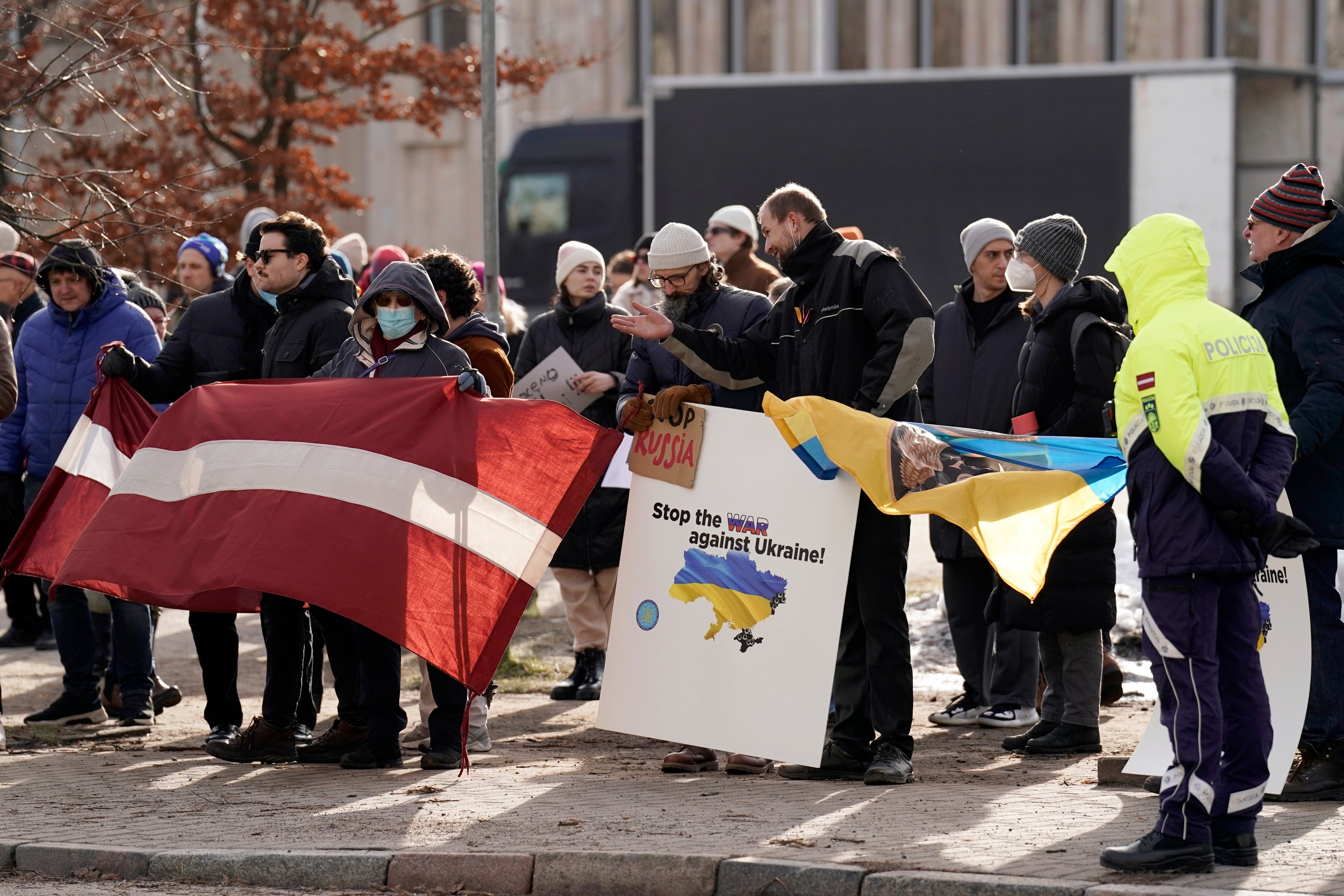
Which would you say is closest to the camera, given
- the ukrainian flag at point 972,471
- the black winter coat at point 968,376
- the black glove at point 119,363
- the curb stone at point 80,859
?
the curb stone at point 80,859

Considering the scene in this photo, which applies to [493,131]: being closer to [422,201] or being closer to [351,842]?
[351,842]

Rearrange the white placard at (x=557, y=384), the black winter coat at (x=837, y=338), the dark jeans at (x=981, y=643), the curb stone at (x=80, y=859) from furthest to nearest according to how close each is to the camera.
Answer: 1. the white placard at (x=557, y=384)
2. the dark jeans at (x=981, y=643)
3. the black winter coat at (x=837, y=338)
4. the curb stone at (x=80, y=859)

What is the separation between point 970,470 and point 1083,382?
1021 millimetres

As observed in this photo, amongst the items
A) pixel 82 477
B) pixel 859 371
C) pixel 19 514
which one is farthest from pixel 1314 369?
pixel 19 514

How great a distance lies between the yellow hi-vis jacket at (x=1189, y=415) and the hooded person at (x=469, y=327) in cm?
320

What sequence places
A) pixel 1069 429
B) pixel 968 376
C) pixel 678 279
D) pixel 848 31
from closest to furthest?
pixel 1069 429 → pixel 678 279 → pixel 968 376 → pixel 848 31

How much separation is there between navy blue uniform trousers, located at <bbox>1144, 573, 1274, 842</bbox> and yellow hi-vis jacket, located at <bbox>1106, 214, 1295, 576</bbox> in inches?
4.2

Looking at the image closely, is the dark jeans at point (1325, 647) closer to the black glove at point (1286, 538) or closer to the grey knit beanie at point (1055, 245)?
the black glove at point (1286, 538)

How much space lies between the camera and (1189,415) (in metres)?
5.33

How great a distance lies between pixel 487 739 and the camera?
8.22 m

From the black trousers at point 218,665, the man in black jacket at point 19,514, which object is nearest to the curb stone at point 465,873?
the black trousers at point 218,665

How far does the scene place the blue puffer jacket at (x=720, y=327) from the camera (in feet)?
25.7

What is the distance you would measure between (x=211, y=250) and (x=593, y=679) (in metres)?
3.30

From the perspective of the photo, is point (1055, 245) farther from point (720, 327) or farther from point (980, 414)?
point (720, 327)
